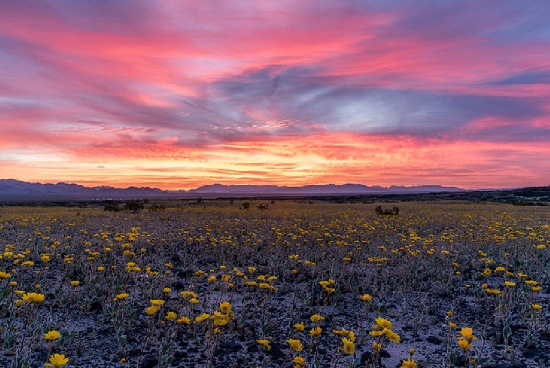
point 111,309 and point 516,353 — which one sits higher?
point 111,309

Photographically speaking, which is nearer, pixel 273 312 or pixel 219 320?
pixel 219 320

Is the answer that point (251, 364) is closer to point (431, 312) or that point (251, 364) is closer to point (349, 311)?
point (349, 311)

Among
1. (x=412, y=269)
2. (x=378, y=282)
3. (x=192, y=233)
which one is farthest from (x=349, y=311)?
(x=192, y=233)

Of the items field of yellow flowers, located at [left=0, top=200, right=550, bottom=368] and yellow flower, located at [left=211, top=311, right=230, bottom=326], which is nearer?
yellow flower, located at [left=211, top=311, right=230, bottom=326]

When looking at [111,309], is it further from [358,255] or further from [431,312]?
[358,255]

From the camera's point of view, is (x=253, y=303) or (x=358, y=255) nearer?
(x=253, y=303)

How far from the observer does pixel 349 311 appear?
7.58 meters

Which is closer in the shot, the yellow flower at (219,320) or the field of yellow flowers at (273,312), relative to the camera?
the yellow flower at (219,320)

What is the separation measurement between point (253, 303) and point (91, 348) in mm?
3400

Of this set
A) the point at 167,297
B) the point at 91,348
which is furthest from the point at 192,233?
the point at 91,348

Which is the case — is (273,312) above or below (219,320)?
below

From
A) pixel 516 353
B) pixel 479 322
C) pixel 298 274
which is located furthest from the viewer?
pixel 298 274

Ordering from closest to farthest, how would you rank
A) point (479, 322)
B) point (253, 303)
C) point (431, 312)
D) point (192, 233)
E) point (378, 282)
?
point (479, 322), point (431, 312), point (253, 303), point (378, 282), point (192, 233)

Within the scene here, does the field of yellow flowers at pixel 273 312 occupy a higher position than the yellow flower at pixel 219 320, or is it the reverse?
A: the yellow flower at pixel 219 320
